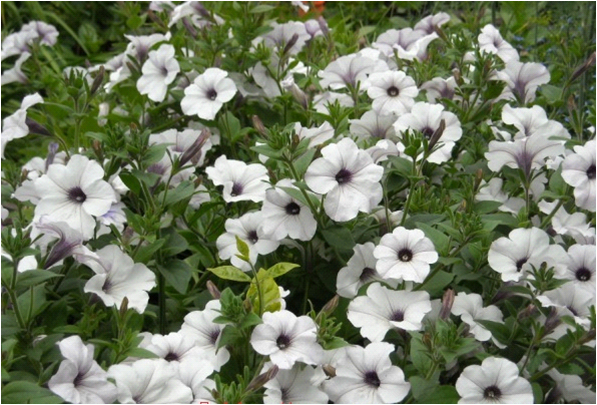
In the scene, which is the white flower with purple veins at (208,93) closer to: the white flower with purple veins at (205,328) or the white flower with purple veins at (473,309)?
the white flower with purple veins at (205,328)

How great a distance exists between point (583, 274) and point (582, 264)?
0.02 m

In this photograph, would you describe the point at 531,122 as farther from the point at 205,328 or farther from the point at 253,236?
the point at 205,328

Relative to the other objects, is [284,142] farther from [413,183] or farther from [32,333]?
[32,333]

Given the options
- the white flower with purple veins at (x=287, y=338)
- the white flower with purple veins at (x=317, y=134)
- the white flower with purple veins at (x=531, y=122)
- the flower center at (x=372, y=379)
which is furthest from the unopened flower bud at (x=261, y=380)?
the white flower with purple veins at (x=531, y=122)

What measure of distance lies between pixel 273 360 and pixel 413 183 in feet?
1.68

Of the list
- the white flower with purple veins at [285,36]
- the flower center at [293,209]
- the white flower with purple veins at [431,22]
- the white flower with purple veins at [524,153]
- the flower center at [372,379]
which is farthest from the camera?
the white flower with purple veins at [431,22]

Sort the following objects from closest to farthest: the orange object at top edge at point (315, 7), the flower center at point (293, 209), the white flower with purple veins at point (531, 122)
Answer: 1. the flower center at point (293, 209)
2. the white flower with purple veins at point (531, 122)
3. the orange object at top edge at point (315, 7)

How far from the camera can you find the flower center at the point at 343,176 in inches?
65.9

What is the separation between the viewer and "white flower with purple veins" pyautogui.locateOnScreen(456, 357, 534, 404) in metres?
1.46

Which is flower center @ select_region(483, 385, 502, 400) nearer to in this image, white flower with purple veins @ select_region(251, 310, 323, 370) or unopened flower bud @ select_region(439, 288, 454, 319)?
unopened flower bud @ select_region(439, 288, 454, 319)

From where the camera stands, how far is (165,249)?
1.78m

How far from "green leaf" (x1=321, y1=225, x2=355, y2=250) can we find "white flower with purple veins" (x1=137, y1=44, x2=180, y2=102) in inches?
28.4

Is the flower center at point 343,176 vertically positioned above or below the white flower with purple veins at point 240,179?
above

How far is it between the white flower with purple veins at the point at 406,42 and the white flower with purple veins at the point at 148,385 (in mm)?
1287
